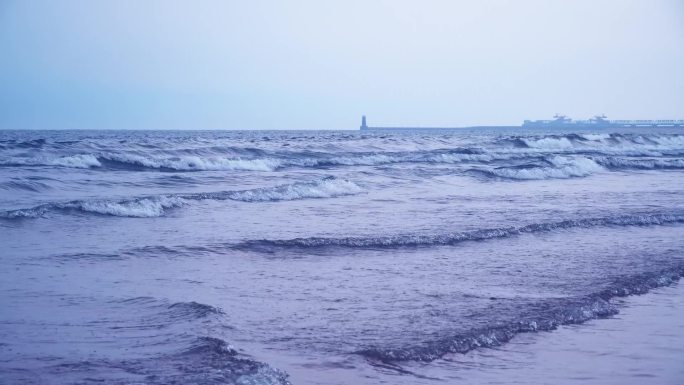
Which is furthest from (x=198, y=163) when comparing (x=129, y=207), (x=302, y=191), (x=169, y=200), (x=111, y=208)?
(x=111, y=208)

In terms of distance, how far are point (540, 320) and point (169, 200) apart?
10.1m

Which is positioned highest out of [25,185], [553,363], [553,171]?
[553,171]

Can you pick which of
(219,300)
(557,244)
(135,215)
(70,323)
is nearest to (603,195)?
(557,244)

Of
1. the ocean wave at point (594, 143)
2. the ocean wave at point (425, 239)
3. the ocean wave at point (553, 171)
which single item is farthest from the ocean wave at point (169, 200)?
the ocean wave at point (594, 143)

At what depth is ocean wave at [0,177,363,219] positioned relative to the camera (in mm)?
12961

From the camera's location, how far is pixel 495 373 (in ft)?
16.7

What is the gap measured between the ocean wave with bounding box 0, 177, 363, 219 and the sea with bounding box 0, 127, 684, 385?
0.07 metres

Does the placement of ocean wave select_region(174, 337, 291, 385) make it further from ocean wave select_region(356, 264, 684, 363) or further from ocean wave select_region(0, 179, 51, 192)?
ocean wave select_region(0, 179, 51, 192)

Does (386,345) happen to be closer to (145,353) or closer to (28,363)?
(145,353)

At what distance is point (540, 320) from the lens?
21.0 feet

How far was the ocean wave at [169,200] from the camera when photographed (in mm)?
12961

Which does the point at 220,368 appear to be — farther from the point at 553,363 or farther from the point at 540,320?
the point at 540,320

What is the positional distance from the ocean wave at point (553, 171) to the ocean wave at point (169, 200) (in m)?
8.61

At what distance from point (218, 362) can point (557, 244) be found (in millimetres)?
7320
